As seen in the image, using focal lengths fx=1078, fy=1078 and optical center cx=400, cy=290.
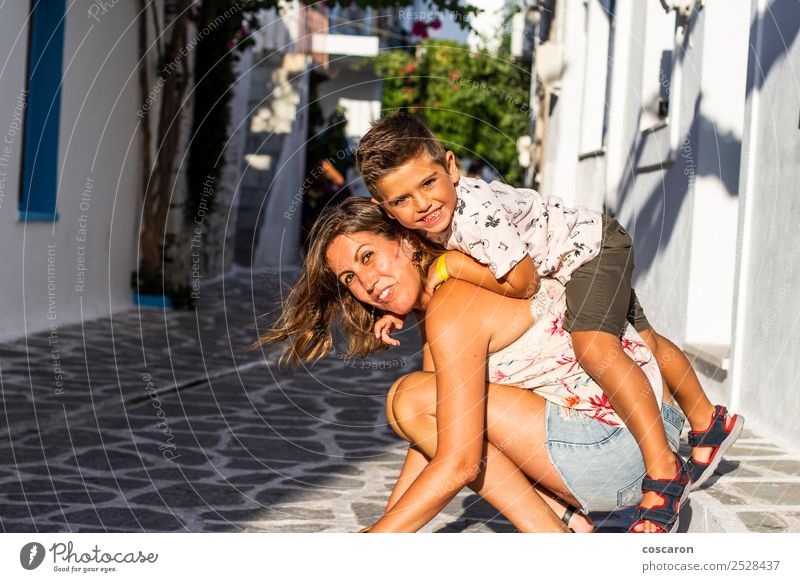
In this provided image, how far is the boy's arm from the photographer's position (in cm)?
263

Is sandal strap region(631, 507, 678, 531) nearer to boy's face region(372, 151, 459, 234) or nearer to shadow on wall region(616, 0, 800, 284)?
boy's face region(372, 151, 459, 234)

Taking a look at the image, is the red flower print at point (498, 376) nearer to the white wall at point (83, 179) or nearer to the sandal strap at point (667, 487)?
the sandal strap at point (667, 487)

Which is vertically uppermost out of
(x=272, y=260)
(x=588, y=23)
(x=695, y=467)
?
(x=588, y=23)

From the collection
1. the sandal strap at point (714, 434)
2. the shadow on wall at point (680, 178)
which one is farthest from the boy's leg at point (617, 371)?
the shadow on wall at point (680, 178)

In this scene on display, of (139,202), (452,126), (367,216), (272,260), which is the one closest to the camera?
(367,216)

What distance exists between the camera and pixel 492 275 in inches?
104

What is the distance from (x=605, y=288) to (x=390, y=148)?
0.70m

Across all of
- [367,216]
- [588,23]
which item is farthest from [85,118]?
[367,216]

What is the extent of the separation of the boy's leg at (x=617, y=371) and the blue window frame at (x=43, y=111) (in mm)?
5956

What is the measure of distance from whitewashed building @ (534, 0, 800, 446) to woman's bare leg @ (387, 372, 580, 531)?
6.27 feet

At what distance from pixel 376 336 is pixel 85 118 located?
642 cm

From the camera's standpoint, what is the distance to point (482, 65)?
15.0 m

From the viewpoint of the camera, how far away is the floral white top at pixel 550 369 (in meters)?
2.77
